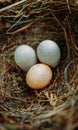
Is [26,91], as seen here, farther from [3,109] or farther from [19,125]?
[19,125]

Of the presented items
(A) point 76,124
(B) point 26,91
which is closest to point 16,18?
(B) point 26,91

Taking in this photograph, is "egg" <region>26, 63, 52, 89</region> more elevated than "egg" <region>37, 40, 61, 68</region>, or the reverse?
"egg" <region>37, 40, 61, 68</region>
